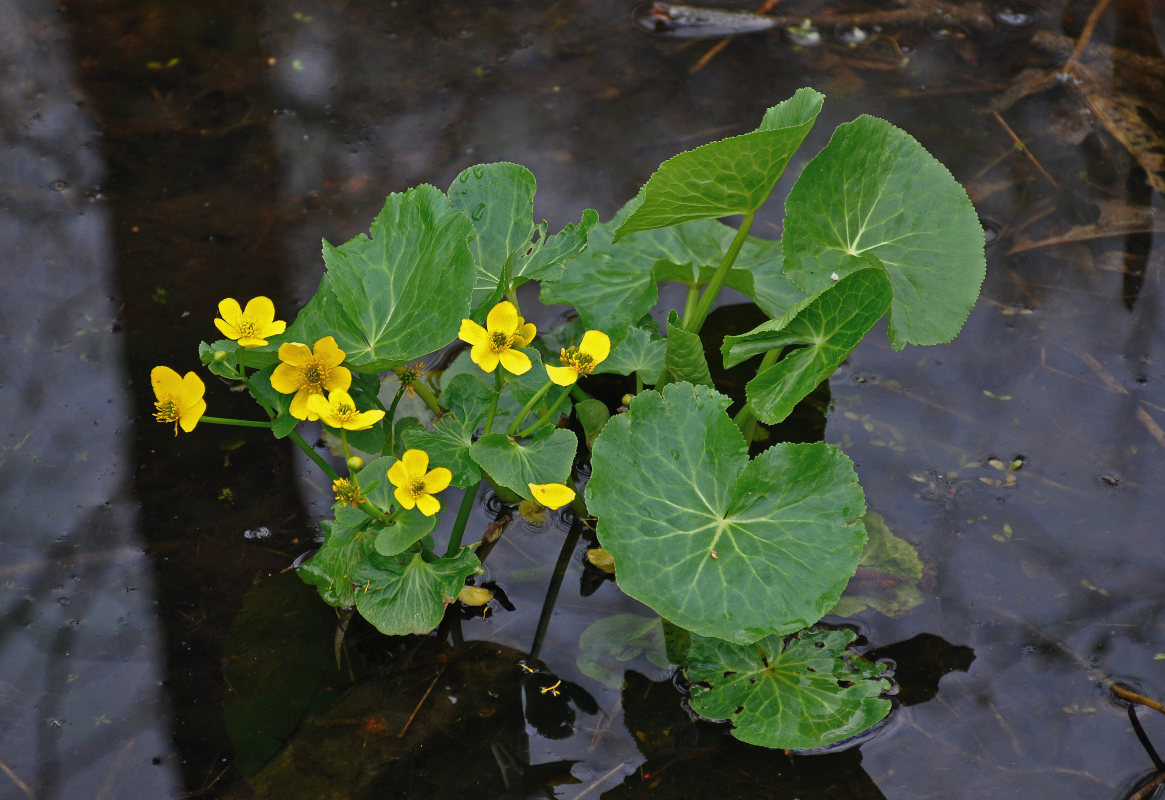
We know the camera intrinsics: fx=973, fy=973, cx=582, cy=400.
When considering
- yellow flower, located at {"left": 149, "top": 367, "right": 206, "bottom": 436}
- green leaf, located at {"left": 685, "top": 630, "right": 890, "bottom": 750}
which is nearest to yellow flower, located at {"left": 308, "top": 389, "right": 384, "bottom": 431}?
yellow flower, located at {"left": 149, "top": 367, "right": 206, "bottom": 436}

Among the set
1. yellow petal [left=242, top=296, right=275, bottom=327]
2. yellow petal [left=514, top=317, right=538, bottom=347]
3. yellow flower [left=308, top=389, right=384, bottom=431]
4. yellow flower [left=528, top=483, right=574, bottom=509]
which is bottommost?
yellow flower [left=528, top=483, right=574, bottom=509]

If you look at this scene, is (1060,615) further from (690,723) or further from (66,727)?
(66,727)

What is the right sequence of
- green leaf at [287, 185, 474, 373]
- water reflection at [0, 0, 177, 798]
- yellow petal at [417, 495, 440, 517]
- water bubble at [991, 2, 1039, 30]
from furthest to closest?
water bubble at [991, 2, 1039, 30]
water reflection at [0, 0, 177, 798]
green leaf at [287, 185, 474, 373]
yellow petal at [417, 495, 440, 517]

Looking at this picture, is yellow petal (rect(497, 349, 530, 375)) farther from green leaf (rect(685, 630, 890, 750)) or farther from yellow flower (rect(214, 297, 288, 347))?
green leaf (rect(685, 630, 890, 750))

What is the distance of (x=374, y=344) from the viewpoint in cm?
198

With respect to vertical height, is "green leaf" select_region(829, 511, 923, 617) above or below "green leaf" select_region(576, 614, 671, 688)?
above

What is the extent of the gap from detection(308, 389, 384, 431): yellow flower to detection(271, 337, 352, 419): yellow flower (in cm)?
2

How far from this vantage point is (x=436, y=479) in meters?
1.81

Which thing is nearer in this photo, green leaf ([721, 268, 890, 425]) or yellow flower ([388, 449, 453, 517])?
yellow flower ([388, 449, 453, 517])

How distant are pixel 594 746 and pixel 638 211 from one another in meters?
1.14

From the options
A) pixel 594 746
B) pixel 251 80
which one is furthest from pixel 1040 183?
pixel 251 80

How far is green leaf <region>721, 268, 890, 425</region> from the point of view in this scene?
75.7 inches

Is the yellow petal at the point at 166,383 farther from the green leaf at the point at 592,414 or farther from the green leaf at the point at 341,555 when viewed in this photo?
the green leaf at the point at 592,414

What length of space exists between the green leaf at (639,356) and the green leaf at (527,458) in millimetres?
391
